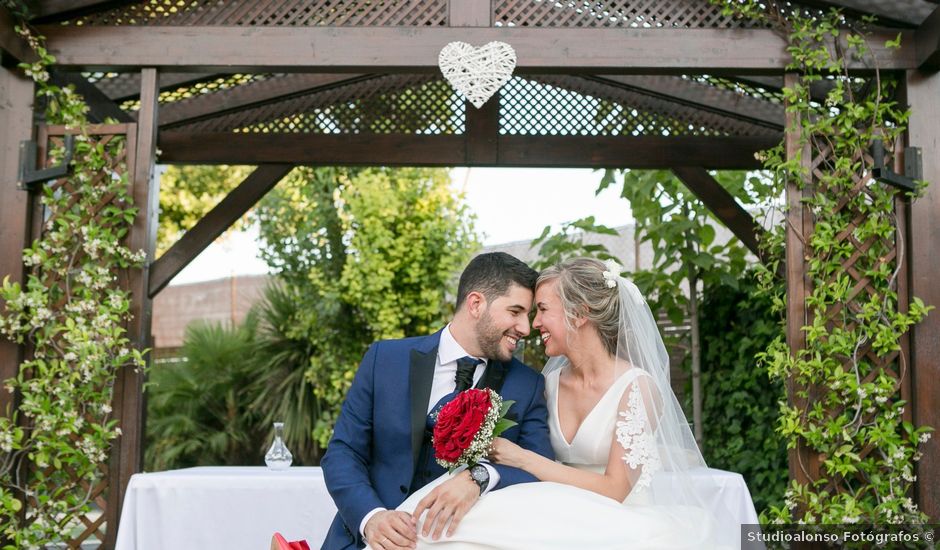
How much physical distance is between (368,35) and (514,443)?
226 cm

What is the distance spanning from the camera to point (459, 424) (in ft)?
9.39

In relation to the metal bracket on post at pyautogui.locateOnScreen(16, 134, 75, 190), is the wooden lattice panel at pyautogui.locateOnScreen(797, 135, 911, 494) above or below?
below

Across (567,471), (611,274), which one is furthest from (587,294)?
(567,471)

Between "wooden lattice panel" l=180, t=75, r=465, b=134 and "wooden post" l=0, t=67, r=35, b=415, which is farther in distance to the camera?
"wooden lattice panel" l=180, t=75, r=465, b=134

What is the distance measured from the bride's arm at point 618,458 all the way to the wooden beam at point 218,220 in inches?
Result: 122

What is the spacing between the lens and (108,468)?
4578 mm

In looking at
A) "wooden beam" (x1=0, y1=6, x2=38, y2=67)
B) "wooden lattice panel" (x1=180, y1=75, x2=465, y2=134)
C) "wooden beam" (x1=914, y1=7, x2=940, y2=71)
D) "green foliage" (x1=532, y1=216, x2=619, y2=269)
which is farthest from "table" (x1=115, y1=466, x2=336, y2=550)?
"green foliage" (x1=532, y1=216, x2=619, y2=269)

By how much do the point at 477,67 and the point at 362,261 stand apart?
4929mm

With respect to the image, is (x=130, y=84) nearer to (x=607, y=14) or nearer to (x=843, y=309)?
(x=607, y=14)

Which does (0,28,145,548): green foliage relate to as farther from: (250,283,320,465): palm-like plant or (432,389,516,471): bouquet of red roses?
(250,283,320,465): palm-like plant

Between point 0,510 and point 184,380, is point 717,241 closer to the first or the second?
point 184,380

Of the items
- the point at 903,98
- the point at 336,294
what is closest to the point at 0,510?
the point at 903,98

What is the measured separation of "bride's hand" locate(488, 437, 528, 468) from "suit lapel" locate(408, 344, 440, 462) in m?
0.25

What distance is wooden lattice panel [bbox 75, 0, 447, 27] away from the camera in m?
4.71
